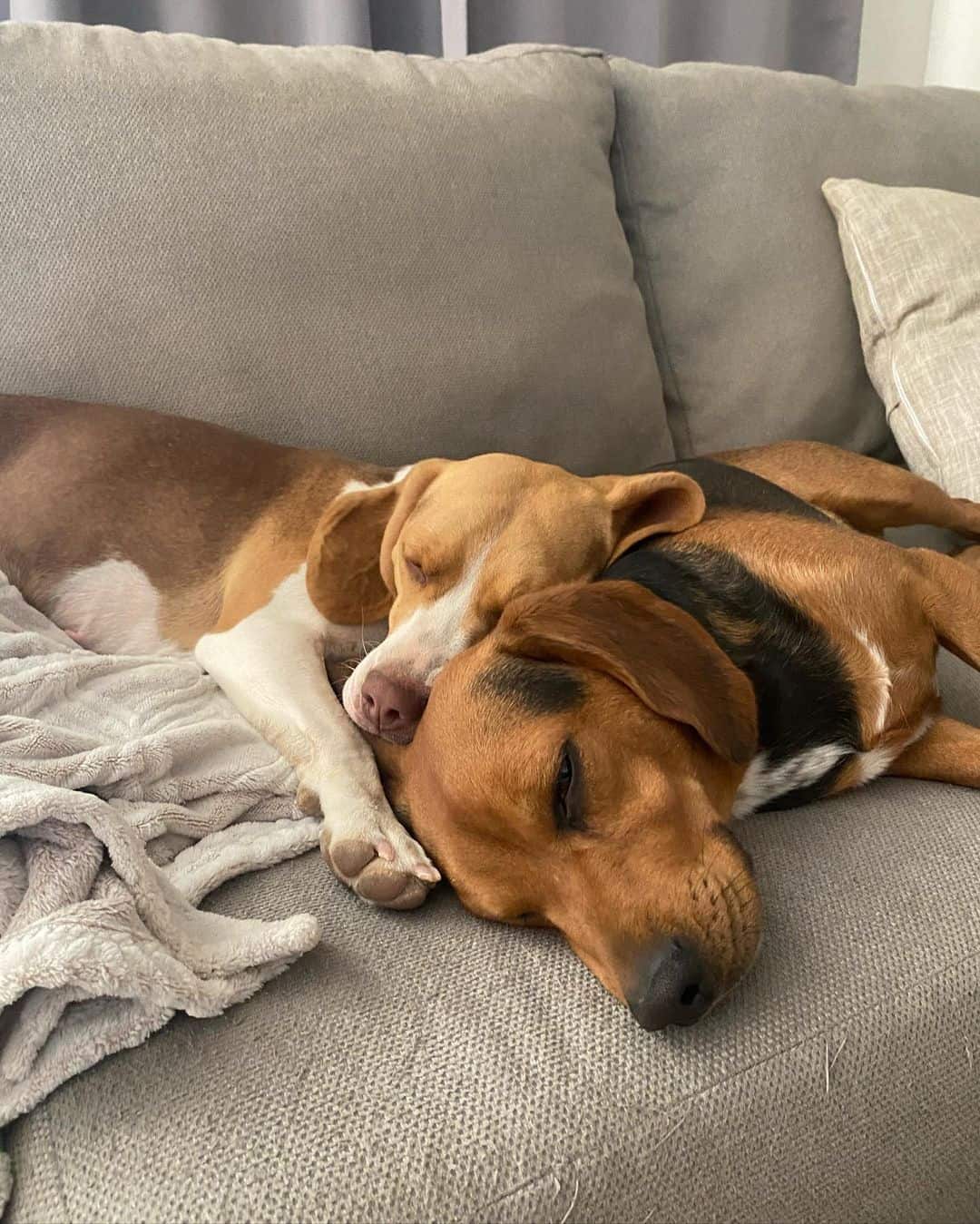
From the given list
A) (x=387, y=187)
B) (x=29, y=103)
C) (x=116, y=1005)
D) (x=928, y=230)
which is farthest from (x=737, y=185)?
(x=116, y=1005)

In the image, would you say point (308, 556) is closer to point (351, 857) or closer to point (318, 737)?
point (318, 737)

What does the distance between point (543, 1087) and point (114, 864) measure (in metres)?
0.48

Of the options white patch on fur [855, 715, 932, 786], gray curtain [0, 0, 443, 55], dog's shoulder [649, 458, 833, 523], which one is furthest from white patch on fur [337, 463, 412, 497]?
gray curtain [0, 0, 443, 55]

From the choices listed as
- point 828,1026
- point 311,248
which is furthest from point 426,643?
point 311,248

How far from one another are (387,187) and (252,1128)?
1712 millimetres

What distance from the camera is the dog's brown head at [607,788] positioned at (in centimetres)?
109

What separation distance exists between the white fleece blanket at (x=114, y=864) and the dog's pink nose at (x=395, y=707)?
16cm

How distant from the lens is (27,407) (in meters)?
1.95

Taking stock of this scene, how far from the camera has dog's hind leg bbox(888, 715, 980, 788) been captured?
144 cm

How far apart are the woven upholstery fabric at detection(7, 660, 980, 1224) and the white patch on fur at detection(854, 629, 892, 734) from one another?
200mm

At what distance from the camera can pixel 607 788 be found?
1173 millimetres

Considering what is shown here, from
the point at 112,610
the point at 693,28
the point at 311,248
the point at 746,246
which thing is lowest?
the point at 112,610

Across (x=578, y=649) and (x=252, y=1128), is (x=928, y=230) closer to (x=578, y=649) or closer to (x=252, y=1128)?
(x=578, y=649)

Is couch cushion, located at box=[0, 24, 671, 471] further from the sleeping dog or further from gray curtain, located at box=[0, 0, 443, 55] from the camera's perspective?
gray curtain, located at box=[0, 0, 443, 55]
